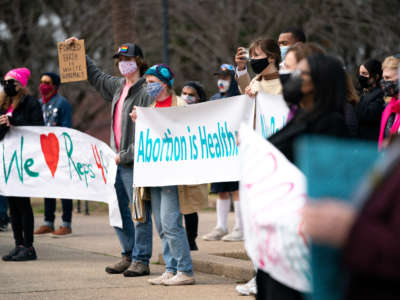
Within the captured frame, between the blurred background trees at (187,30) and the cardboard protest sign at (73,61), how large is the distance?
13517 millimetres

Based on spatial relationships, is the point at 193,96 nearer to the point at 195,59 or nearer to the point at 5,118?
the point at 5,118

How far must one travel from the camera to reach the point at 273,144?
3.33 metres

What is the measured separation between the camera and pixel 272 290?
10.1 feet

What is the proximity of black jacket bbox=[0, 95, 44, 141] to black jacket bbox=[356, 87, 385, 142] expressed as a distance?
361cm

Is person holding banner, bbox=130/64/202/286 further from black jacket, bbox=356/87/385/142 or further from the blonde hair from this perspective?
the blonde hair

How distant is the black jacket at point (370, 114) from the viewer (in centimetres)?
631

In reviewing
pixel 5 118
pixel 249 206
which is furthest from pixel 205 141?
pixel 249 206

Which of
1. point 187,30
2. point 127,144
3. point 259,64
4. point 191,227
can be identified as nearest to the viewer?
point 259,64

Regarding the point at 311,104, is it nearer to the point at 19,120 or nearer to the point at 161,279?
the point at 161,279

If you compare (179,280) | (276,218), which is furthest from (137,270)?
(276,218)

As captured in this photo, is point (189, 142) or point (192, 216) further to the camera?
point (192, 216)

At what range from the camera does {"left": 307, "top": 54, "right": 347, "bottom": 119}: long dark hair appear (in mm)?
2984

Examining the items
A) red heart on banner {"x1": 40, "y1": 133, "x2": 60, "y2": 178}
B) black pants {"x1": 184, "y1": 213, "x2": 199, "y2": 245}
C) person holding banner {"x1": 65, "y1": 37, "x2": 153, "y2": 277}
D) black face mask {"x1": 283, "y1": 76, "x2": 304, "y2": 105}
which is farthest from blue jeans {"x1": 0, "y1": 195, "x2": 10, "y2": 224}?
black face mask {"x1": 283, "y1": 76, "x2": 304, "y2": 105}

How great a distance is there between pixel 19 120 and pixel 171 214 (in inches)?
109
